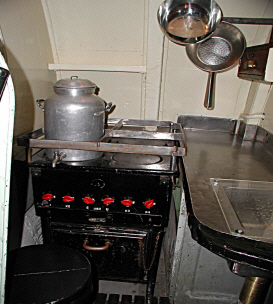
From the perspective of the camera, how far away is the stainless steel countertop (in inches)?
32.3

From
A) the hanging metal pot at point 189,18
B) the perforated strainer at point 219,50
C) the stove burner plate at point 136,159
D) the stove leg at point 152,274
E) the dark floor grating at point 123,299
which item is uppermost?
the hanging metal pot at point 189,18

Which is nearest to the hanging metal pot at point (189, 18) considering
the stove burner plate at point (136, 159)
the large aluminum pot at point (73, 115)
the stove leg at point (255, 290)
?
the large aluminum pot at point (73, 115)

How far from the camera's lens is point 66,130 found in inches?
45.2

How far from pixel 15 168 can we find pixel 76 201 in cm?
40

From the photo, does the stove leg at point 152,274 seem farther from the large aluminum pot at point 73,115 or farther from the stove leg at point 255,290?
the large aluminum pot at point 73,115

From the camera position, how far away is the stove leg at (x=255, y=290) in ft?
2.90

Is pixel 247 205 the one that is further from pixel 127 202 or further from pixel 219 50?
pixel 219 50

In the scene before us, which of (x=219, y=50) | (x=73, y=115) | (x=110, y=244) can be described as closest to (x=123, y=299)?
(x=110, y=244)

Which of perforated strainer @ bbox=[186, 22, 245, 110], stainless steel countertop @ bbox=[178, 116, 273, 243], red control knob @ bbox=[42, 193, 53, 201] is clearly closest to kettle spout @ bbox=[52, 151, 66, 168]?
red control knob @ bbox=[42, 193, 53, 201]

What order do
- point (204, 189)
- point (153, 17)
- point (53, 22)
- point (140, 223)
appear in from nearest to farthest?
1. point (204, 189)
2. point (140, 223)
3. point (153, 17)
4. point (53, 22)

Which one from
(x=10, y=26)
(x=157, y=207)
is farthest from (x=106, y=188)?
(x=10, y=26)

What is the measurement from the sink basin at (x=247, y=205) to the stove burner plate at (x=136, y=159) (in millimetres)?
356

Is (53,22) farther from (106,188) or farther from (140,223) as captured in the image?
(140,223)

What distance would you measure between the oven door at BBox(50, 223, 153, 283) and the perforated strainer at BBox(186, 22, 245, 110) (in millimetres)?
1059
